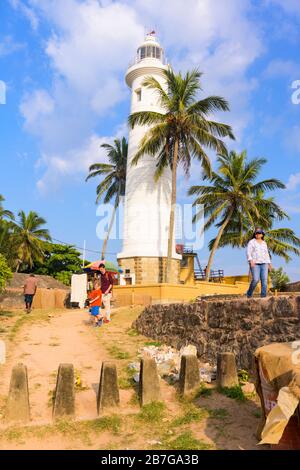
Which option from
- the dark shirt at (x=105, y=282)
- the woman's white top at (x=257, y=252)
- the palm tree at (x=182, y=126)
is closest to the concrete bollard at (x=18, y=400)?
the woman's white top at (x=257, y=252)

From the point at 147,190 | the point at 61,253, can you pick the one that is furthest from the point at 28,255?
the point at 147,190

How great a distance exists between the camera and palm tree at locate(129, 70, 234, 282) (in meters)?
21.5

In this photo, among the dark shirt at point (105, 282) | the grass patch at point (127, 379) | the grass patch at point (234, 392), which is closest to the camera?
the grass patch at point (234, 392)

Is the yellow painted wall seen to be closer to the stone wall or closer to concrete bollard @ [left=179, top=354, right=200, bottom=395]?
the stone wall

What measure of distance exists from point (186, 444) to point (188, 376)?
138cm

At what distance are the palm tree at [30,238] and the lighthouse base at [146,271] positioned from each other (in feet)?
51.4

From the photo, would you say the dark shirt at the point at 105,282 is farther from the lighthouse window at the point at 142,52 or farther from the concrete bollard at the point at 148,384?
the lighthouse window at the point at 142,52

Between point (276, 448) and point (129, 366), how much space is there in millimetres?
3643

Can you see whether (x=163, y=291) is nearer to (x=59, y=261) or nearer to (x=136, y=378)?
(x=136, y=378)

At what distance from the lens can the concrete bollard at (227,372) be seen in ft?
17.8

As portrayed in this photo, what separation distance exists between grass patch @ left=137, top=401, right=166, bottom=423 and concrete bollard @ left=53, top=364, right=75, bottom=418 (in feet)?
2.75

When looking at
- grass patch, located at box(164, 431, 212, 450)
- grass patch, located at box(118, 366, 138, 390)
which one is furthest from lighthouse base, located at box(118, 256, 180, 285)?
grass patch, located at box(164, 431, 212, 450)

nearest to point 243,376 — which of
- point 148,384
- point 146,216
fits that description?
point 148,384
